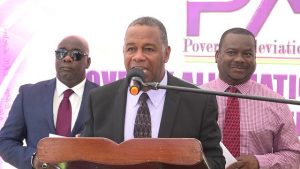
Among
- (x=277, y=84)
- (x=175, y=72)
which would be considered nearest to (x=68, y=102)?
(x=175, y=72)

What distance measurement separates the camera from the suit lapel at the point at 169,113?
8.48 ft

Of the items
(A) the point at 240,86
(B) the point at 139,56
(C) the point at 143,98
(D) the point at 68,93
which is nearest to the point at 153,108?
(C) the point at 143,98

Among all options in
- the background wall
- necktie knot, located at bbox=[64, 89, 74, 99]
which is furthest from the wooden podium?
the background wall

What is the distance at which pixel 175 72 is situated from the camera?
4605 mm

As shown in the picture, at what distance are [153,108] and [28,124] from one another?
52.9 inches

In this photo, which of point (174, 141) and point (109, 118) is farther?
point (109, 118)

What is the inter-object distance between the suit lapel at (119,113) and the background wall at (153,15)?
1837mm

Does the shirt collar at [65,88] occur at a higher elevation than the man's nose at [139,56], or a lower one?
lower

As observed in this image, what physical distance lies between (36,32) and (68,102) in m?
1.13

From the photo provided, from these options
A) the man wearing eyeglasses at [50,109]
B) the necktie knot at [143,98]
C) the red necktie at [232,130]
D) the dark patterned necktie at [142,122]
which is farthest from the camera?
the man wearing eyeglasses at [50,109]

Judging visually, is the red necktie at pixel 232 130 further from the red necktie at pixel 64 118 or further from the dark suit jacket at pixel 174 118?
the red necktie at pixel 64 118

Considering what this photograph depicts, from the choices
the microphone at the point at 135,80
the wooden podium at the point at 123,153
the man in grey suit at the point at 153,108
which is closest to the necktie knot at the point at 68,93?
the man in grey suit at the point at 153,108

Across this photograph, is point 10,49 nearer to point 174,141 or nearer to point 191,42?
point 191,42

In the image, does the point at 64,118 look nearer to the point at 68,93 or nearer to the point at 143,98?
the point at 68,93
